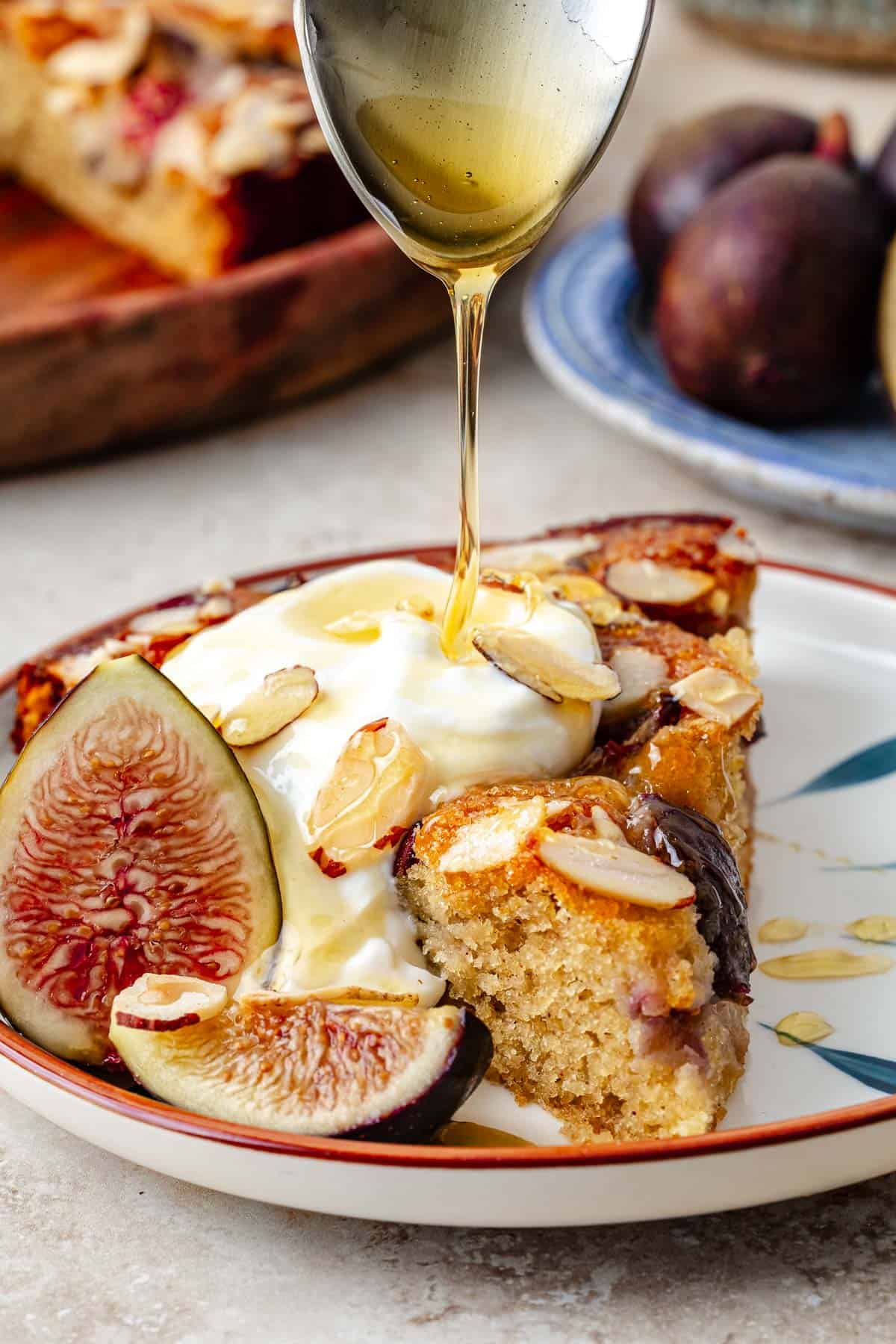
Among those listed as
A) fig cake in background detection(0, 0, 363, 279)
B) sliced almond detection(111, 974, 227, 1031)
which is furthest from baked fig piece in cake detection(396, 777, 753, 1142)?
fig cake in background detection(0, 0, 363, 279)

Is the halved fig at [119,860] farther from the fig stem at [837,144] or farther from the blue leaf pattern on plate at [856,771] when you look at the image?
the fig stem at [837,144]

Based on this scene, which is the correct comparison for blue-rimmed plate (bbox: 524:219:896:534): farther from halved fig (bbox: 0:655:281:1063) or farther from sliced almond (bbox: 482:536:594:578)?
halved fig (bbox: 0:655:281:1063)

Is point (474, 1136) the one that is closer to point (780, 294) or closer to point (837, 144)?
point (780, 294)

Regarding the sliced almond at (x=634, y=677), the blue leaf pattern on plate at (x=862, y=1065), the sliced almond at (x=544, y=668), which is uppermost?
the sliced almond at (x=544, y=668)

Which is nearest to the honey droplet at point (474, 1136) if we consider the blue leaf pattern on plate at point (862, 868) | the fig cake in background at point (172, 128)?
the blue leaf pattern on plate at point (862, 868)

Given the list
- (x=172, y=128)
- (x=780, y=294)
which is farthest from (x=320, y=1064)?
(x=172, y=128)

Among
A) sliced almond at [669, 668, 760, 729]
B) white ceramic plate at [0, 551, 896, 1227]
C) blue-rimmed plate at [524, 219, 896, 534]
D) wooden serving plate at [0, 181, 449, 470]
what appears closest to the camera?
white ceramic plate at [0, 551, 896, 1227]
